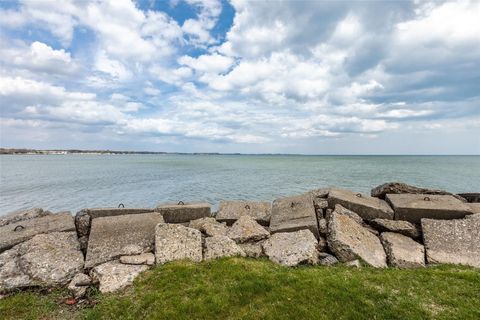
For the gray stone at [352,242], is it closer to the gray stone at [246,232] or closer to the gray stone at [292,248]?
the gray stone at [292,248]

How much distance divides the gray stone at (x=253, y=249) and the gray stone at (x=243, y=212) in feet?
7.63

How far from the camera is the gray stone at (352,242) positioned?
24.5 ft

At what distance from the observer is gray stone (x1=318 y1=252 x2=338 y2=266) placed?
7.36 meters

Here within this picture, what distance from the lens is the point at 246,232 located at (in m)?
9.00

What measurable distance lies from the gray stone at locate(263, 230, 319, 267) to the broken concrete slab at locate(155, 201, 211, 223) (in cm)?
337

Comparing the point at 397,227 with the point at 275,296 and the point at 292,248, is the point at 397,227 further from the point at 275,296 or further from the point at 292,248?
the point at 275,296

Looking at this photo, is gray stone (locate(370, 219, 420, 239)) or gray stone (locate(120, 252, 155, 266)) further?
gray stone (locate(370, 219, 420, 239))

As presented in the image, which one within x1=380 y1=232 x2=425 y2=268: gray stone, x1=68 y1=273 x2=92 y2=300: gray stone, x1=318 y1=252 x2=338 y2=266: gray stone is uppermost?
x1=380 y1=232 x2=425 y2=268: gray stone

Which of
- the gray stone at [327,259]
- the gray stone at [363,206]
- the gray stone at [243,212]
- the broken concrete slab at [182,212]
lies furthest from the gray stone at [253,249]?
the gray stone at [363,206]

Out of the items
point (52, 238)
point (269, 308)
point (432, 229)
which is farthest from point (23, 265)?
point (432, 229)

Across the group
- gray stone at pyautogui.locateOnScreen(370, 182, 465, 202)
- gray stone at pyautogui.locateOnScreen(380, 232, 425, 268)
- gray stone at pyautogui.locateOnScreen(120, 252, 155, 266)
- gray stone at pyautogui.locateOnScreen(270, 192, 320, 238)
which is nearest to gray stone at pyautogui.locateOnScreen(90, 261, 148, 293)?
gray stone at pyautogui.locateOnScreen(120, 252, 155, 266)

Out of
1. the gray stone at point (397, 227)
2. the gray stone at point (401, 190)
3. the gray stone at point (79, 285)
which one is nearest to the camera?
the gray stone at point (79, 285)

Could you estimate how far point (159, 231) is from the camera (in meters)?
7.98

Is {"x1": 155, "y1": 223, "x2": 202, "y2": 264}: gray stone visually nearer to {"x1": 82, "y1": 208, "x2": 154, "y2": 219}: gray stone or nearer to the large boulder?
the large boulder
